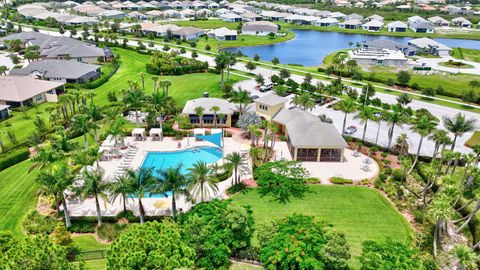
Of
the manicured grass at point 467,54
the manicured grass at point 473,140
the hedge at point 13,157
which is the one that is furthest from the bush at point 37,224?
the manicured grass at point 467,54

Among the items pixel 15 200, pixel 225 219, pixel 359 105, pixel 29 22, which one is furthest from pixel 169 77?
pixel 29 22

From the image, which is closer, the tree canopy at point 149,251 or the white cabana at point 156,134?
the tree canopy at point 149,251

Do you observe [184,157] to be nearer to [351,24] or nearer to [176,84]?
[176,84]

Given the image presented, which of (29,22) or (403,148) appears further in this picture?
(29,22)

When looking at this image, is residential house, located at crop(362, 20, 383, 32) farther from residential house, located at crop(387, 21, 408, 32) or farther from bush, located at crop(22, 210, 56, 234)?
bush, located at crop(22, 210, 56, 234)

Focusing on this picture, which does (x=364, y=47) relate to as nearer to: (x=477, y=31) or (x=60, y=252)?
(x=477, y=31)

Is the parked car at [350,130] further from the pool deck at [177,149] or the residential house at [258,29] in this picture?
the residential house at [258,29]
